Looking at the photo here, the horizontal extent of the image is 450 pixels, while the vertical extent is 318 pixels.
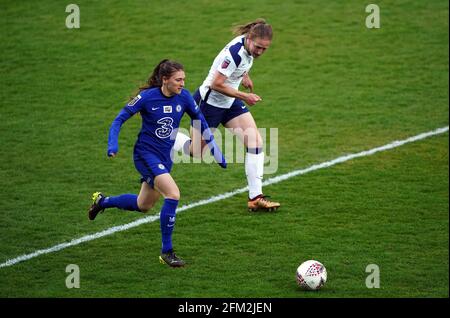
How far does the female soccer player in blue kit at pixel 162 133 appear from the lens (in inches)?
346

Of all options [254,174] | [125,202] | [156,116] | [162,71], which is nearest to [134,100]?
[156,116]

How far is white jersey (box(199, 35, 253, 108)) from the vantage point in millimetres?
10070

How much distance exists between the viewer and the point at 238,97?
9.97 m

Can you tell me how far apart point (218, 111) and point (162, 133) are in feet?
5.32

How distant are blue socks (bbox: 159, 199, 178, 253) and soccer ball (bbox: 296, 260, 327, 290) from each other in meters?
1.46

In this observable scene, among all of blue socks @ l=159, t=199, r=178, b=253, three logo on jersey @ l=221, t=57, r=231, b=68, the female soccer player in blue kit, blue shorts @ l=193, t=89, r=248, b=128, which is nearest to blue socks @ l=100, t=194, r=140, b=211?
the female soccer player in blue kit

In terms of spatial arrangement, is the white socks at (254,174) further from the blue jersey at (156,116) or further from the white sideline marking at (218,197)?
the blue jersey at (156,116)

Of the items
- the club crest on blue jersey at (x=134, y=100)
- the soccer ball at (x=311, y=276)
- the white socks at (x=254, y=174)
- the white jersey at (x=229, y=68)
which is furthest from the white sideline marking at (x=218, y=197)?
the soccer ball at (x=311, y=276)

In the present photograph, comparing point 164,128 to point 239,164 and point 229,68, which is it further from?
point 239,164

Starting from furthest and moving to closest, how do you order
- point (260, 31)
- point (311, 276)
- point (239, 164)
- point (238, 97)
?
point (239, 164) < point (238, 97) < point (260, 31) < point (311, 276)

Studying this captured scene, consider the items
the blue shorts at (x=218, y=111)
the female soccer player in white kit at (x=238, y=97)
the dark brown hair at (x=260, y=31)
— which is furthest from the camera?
the blue shorts at (x=218, y=111)

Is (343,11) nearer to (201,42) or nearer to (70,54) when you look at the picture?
(201,42)

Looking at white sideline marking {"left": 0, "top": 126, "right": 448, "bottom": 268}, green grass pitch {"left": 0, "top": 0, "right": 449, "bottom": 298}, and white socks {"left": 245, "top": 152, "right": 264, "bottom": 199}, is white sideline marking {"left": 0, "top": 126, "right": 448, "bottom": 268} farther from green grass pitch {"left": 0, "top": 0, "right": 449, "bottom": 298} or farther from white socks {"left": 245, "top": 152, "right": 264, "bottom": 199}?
white socks {"left": 245, "top": 152, "right": 264, "bottom": 199}

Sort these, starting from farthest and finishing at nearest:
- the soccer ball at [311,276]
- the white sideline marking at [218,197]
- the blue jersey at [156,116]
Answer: the white sideline marking at [218,197]
the blue jersey at [156,116]
the soccer ball at [311,276]
